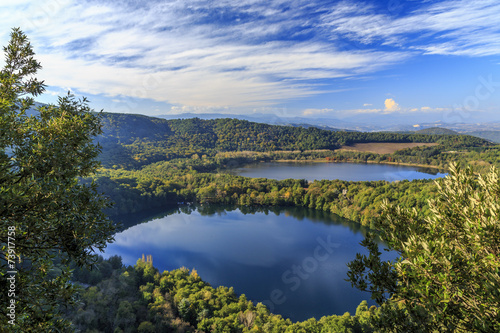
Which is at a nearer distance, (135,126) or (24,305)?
(24,305)

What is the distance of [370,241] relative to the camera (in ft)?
14.8

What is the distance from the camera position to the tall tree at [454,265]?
2896mm

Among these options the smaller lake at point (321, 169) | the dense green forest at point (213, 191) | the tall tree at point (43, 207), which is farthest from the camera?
the smaller lake at point (321, 169)

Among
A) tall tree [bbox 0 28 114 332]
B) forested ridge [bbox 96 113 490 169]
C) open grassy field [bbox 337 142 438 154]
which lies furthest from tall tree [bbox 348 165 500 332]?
open grassy field [bbox 337 142 438 154]

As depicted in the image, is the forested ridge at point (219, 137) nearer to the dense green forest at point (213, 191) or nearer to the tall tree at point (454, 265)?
the dense green forest at point (213, 191)

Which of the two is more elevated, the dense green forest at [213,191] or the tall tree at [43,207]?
the tall tree at [43,207]

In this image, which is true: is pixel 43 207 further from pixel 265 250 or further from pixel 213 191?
pixel 213 191

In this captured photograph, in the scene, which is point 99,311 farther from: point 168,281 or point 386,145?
point 386,145

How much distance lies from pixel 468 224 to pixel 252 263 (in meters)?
24.1

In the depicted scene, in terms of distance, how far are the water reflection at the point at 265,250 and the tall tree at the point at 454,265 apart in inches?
472

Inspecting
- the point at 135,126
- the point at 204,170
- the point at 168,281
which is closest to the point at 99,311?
the point at 168,281

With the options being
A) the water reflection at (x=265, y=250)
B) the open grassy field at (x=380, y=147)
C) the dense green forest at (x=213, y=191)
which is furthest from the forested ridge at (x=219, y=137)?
the water reflection at (x=265, y=250)

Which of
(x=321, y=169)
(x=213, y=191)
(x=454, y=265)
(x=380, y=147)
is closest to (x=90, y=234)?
(x=454, y=265)

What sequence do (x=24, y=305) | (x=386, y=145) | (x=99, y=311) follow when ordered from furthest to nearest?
(x=386, y=145)
(x=99, y=311)
(x=24, y=305)
